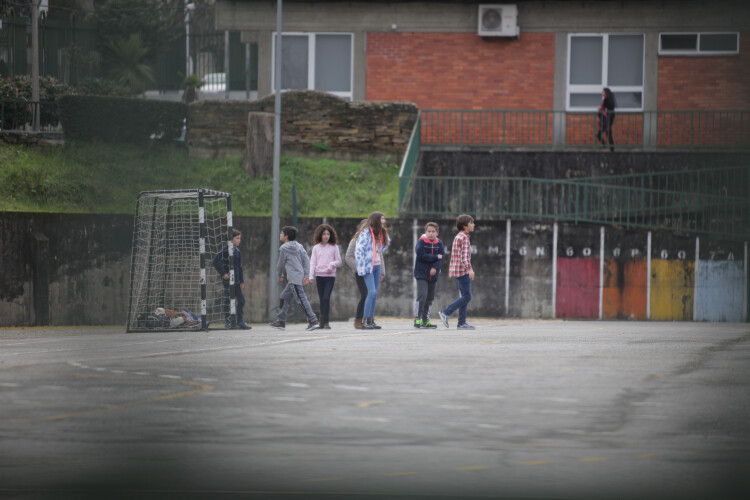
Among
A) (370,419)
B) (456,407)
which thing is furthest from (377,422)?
(456,407)

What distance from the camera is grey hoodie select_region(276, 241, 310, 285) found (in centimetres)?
1426

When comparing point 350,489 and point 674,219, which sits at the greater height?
point 674,219

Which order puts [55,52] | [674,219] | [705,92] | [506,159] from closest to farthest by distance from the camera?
[55,52] < [674,219] < [506,159] < [705,92]

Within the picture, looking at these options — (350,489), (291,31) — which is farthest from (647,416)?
(291,31)

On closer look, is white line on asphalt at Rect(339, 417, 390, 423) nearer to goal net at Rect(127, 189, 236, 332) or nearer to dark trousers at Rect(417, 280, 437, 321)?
dark trousers at Rect(417, 280, 437, 321)

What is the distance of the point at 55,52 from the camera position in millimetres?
4840

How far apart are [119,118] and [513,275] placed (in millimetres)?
12495

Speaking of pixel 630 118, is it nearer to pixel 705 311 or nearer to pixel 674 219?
pixel 674 219

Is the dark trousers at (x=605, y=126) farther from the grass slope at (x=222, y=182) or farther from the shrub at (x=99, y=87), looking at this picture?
the shrub at (x=99, y=87)

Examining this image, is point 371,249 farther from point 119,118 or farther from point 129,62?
point 129,62

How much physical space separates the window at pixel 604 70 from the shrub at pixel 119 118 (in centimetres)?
947

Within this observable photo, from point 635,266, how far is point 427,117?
7.49m

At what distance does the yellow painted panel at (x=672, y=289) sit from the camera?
18.7 metres

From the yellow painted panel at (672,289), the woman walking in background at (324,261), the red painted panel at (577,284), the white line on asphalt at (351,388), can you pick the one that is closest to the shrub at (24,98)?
the white line on asphalt at (351,388)
